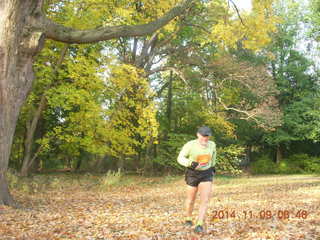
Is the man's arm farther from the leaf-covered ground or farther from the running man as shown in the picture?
the leaf-covered ground

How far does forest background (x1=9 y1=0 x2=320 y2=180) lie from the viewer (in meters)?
14.7

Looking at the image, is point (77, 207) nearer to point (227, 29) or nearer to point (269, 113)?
point (227, 29)

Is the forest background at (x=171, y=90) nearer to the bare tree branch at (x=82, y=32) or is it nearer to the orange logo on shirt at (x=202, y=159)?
the bare tree branch at (x=82, y=32)

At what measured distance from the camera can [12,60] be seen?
770 cm

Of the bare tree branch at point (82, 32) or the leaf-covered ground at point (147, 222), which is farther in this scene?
the bare tree branch at point (82, 32)

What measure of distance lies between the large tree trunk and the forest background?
231 inches

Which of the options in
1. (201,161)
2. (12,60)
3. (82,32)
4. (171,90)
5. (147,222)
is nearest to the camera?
(201,161)

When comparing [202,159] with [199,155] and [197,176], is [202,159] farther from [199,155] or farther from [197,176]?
[197,176]

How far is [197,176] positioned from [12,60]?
4.72 metres

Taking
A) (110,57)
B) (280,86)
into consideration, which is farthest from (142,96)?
(280,86)

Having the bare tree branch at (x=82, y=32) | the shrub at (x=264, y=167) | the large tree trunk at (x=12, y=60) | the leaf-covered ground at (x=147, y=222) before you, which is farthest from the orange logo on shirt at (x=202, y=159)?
the shrub at (x=264, y=167)

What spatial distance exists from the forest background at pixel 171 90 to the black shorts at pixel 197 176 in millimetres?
6854

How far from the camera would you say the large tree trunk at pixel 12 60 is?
7.61 metres

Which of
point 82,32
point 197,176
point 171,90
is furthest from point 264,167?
point 197,176
